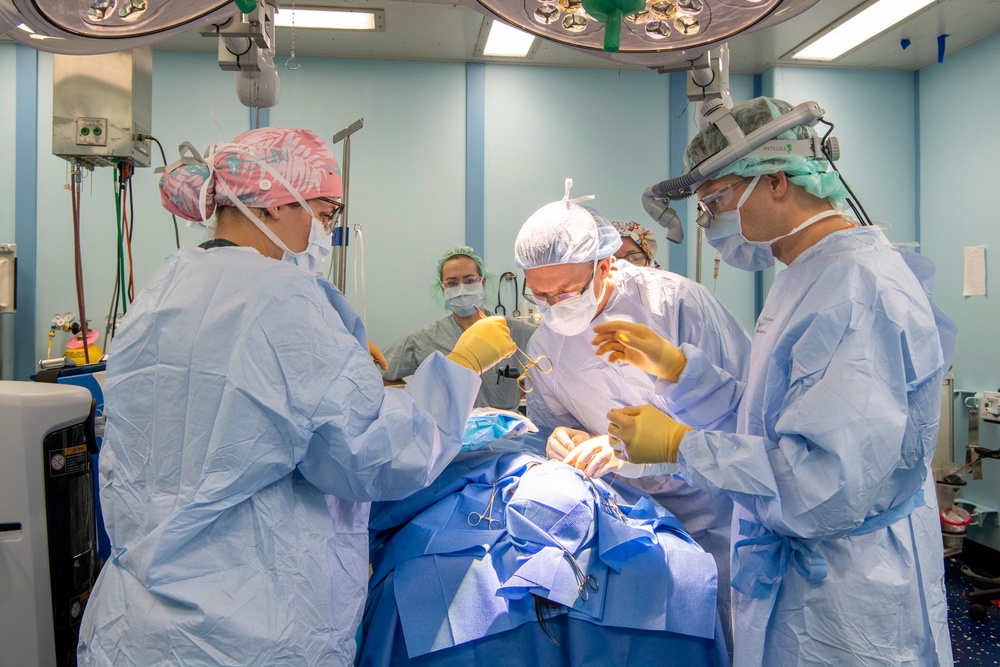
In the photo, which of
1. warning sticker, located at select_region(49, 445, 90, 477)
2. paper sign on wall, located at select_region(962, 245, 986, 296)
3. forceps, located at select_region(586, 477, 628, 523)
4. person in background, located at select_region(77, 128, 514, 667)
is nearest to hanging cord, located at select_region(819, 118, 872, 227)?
forceps, located at select_region(586, 477, 628, 523)

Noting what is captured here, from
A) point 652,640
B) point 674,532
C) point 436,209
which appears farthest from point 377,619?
point 436,209

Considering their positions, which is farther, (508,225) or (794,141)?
(508,225)

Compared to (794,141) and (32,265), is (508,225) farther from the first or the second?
(794,141)

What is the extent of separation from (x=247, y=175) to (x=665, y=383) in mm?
1055

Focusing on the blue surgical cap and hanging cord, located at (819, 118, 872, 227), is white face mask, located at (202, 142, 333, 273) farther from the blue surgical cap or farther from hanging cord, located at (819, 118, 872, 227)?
hanging cord, located at (819, 118, 872, 227)

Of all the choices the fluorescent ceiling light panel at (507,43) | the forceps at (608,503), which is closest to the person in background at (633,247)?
the fluorescent ceiling light panel at (507,43)

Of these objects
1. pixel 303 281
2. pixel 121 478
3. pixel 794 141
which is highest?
pixel 794 141

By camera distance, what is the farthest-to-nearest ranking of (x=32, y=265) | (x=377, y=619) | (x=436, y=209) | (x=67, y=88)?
(x=436, y=209) < (x=32, y=265) < (x=67, y=88) < (x=377, y=619)

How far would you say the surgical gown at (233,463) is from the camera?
39.8 inches

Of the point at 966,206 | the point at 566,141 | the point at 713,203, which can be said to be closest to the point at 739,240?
the point at 713,203

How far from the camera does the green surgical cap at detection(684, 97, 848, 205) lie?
1.27m

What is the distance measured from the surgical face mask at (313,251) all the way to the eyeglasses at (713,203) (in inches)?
30.7

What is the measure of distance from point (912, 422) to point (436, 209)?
3.42 metres

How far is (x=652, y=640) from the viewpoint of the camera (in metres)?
1.34
